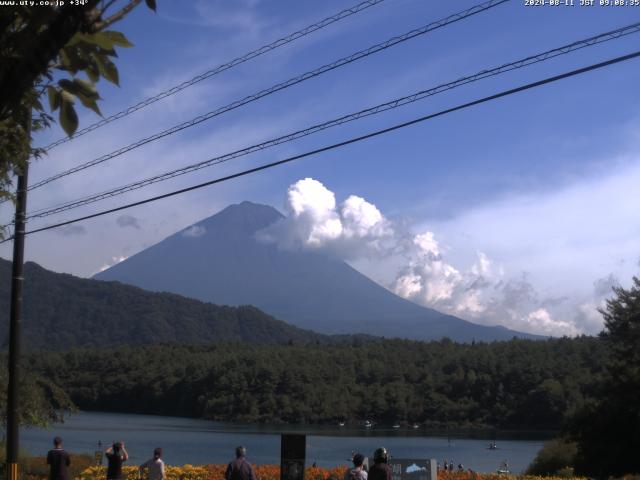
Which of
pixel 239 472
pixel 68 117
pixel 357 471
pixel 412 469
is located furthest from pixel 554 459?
pixel 68 117

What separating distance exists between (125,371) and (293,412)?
1005 inches

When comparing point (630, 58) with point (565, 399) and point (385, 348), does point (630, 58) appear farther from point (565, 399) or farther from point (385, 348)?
point (385, 348)

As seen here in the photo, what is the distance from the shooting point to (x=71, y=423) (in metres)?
94.3

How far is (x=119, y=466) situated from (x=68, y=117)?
12.2 meters

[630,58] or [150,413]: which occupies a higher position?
[630,58]

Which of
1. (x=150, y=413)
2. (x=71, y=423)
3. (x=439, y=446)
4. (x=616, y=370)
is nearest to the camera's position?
(x=616, y=370)

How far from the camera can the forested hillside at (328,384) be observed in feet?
359

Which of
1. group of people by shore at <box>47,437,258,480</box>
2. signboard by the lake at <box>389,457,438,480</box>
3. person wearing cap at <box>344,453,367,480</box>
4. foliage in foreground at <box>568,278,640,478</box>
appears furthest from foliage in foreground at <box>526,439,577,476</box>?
person wearing cap at <box>344,453,367,480</box>

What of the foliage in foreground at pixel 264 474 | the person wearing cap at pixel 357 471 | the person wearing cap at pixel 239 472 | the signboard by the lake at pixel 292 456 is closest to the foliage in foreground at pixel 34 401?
the foliage in foreground at pixel 264 474

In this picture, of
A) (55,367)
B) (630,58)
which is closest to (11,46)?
(630,58)

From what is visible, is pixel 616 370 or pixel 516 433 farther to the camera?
pixel 516 433

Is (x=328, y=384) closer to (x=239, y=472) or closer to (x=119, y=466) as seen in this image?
(x=119, y=466)

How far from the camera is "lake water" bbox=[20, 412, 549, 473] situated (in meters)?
57.7

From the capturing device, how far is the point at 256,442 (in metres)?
73.9
